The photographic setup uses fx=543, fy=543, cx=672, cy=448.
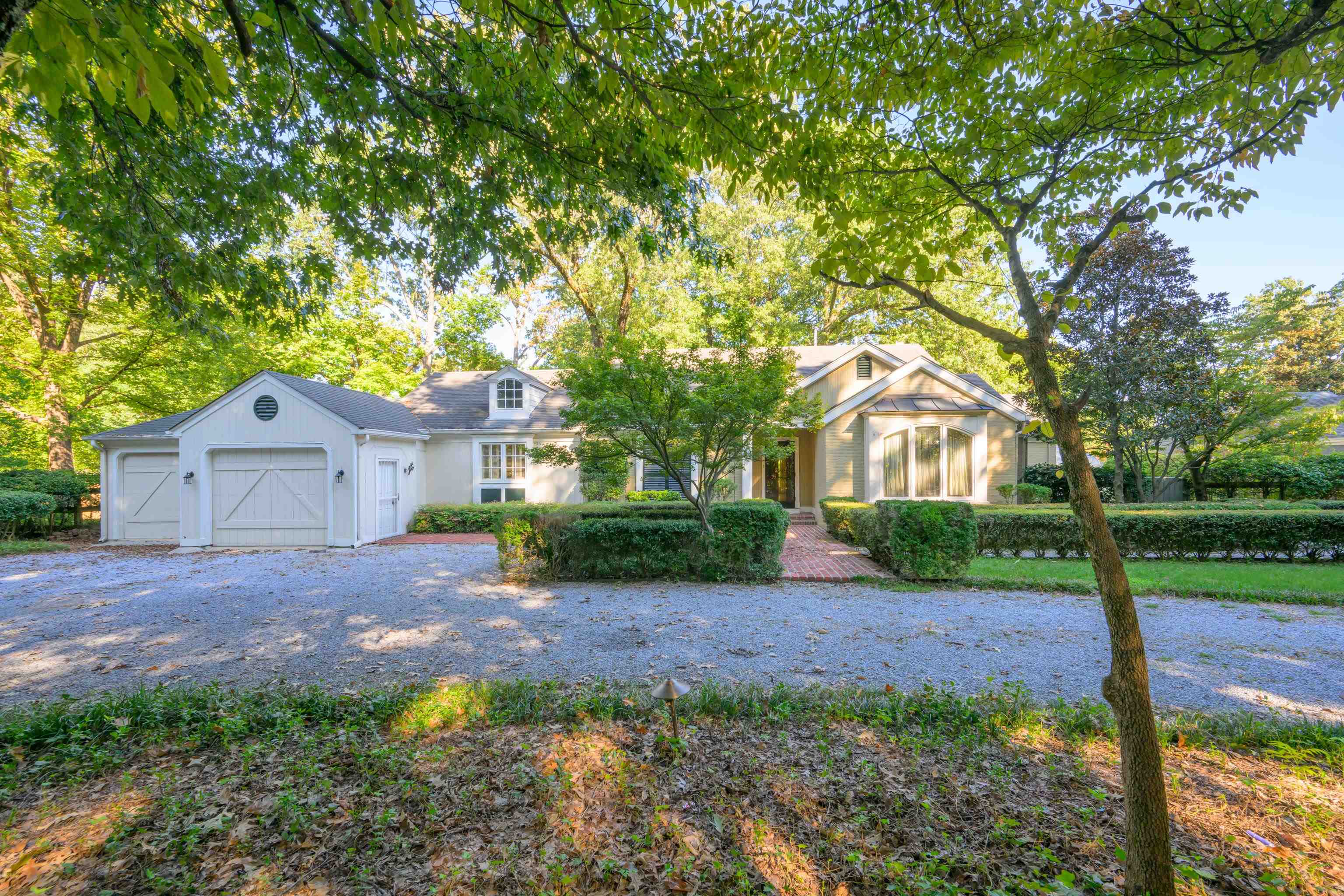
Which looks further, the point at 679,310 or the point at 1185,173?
the point at 679,310

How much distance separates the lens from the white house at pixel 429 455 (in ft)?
43.1

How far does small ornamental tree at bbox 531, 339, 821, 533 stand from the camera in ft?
27.2

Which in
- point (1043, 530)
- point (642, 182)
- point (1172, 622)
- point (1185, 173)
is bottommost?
point (1172, 622)

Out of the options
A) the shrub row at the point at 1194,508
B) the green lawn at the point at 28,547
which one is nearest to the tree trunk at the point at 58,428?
the green lawn at the point at 28,547

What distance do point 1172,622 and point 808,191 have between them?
266 inches

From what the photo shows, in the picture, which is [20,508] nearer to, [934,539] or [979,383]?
[934,539]

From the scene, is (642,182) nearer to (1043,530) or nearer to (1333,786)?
(1333,786)

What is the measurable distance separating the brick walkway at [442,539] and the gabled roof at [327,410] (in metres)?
2.83

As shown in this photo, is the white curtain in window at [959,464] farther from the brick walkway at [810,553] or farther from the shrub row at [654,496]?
the shrub row at [654,496]

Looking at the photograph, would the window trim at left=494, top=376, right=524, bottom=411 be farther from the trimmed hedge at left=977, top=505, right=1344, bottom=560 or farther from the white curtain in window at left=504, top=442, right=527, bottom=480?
the trimmed hedge at left=977, top=505, right=1344, bottom=560

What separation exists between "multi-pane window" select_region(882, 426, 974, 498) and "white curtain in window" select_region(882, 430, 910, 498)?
0.5 inches

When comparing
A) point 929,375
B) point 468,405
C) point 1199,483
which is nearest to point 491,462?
point 468,405

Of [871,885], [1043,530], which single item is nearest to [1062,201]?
[871,885]

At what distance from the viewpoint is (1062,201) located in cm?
370
